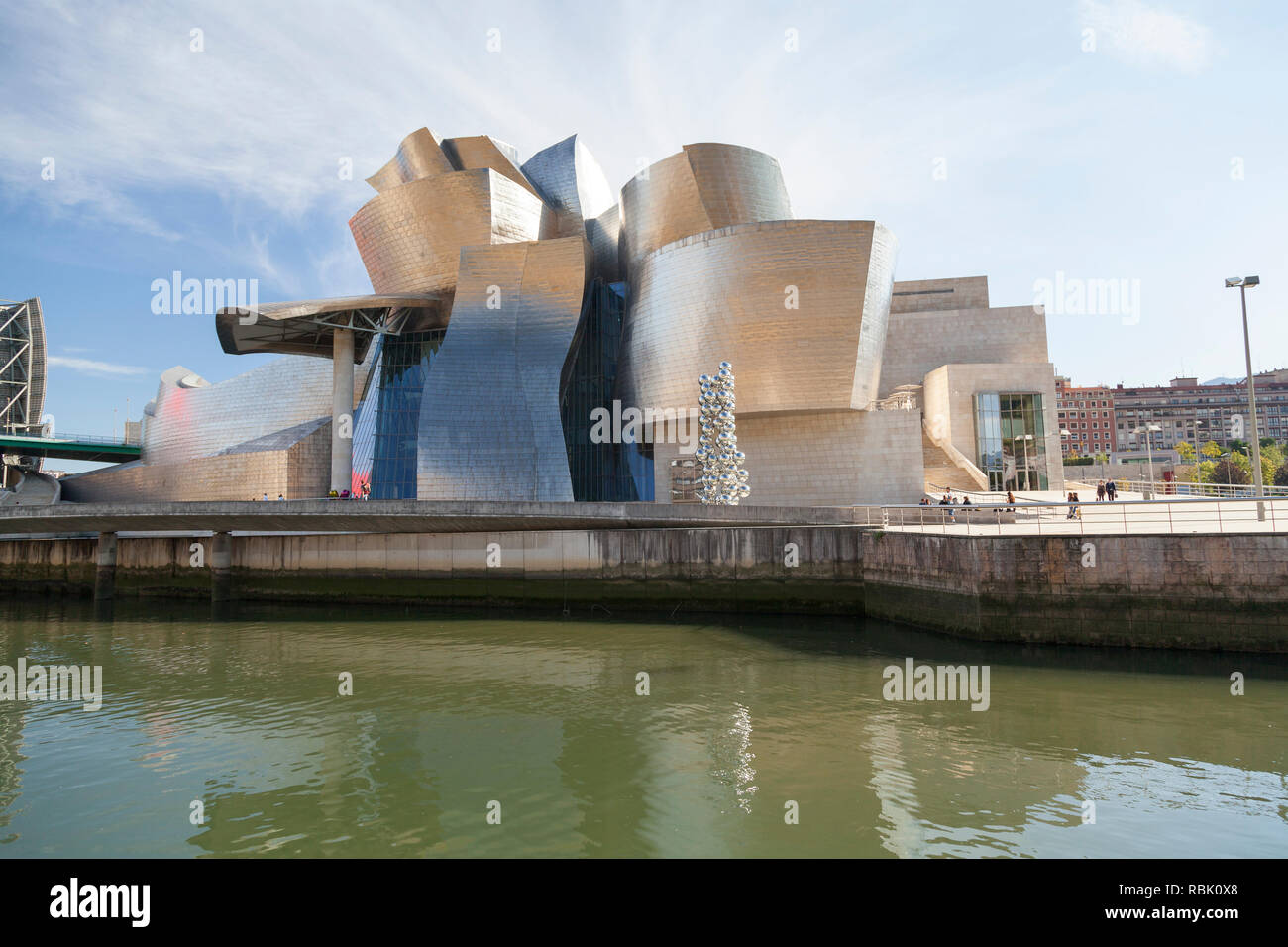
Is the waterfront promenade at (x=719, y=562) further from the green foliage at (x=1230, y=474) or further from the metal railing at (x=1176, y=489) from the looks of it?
the green foliage at (x=1230, y=474)

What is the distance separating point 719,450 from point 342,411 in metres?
19.0

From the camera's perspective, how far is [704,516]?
1933cm

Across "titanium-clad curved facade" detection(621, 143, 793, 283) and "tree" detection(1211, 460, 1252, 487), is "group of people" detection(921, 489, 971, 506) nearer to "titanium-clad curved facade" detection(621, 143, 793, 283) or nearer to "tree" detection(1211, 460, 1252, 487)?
"titanium-clad curved facade" detection(621, 143, 793, 283)

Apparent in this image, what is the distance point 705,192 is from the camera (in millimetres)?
33688

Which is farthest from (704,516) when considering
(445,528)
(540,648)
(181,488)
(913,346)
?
(181,488)

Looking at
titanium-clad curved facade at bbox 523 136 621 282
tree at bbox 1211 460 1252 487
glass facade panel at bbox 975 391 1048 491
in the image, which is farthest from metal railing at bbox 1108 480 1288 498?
tree at bbox 1211 460 1252 487

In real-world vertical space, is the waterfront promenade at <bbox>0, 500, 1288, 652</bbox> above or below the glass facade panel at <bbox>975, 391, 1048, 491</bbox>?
below

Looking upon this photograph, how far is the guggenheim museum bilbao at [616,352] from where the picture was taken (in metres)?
30.8

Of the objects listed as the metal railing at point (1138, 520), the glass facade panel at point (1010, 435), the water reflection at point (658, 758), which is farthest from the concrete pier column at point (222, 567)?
the glass facade panel at point (1010, 435)

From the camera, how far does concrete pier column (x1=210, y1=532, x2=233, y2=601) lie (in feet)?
78.1

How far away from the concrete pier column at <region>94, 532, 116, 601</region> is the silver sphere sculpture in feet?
67.9

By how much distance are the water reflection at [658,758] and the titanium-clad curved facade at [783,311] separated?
18352mm

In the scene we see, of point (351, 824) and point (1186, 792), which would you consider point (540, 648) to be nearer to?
point (351, 824)

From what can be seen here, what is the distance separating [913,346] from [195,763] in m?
39.7
